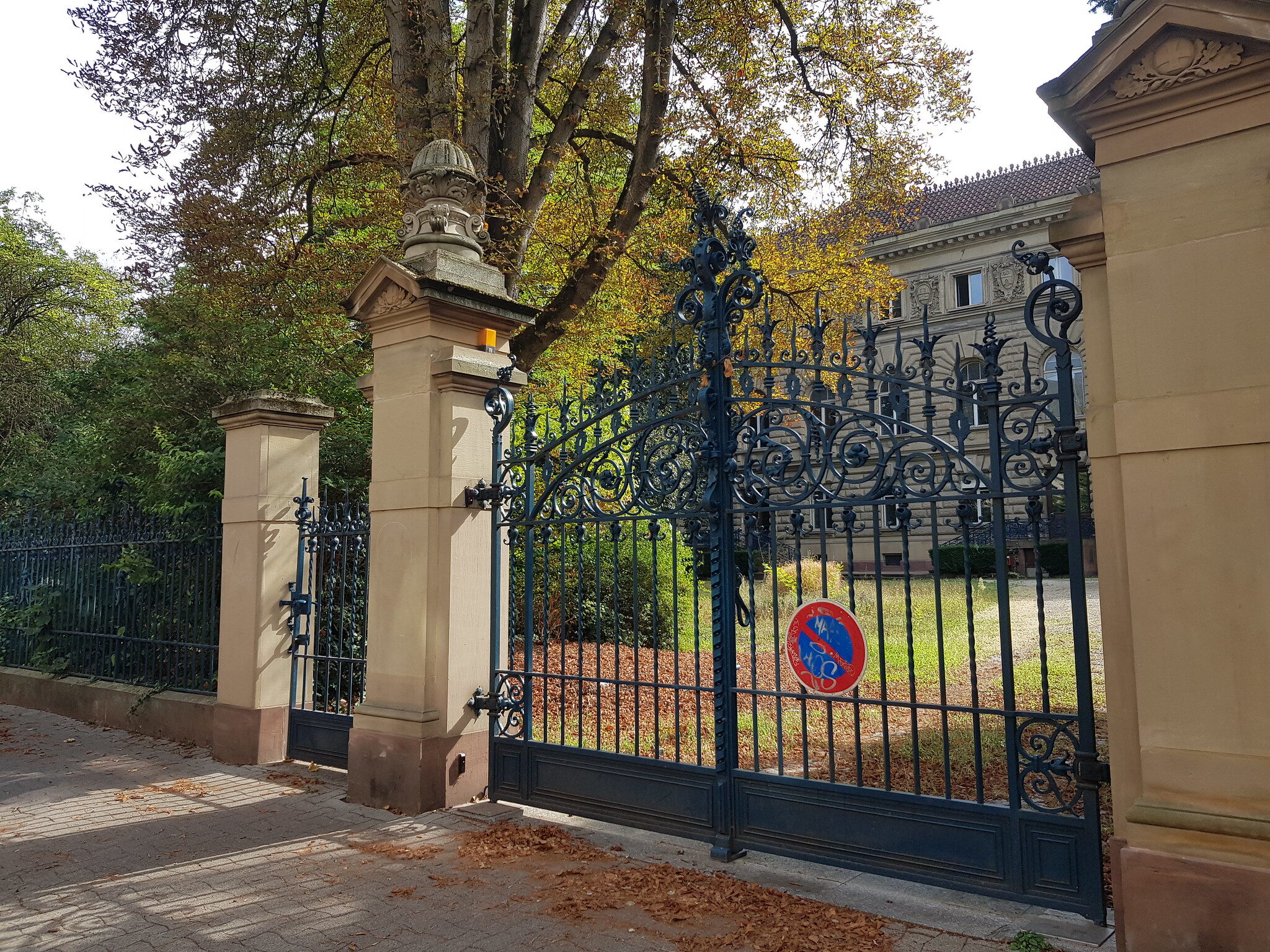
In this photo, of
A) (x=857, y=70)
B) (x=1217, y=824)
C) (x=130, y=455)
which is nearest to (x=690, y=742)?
(x=1217, y=824)

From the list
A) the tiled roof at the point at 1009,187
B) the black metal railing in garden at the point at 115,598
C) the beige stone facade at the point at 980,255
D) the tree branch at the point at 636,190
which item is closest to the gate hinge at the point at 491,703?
the black metal railing in garden at the point at 115,598

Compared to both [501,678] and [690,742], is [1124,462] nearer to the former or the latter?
[501,678]

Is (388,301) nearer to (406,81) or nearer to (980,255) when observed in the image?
(406,81)

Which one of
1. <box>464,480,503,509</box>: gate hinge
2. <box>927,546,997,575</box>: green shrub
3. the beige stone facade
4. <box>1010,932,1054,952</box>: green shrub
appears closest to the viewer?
<box>1010,932,1054,952</box>: green shrub

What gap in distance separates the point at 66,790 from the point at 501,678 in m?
3.76

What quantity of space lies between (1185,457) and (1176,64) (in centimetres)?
161

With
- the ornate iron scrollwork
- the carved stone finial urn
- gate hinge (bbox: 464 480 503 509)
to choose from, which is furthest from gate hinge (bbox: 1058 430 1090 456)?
the carved stone finial urn

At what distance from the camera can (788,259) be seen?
12.5 meters

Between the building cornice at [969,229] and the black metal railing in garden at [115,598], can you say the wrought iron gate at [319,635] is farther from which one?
the building cornice at [969,229]

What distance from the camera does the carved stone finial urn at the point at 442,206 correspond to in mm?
6625

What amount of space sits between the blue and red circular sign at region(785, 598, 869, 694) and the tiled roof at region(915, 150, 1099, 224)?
27.6 m

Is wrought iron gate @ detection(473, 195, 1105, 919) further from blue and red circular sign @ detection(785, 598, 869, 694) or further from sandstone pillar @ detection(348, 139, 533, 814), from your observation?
sandstone pillar @ detection(348, 139, 533, 814)

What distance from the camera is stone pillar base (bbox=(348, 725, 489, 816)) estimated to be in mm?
5891

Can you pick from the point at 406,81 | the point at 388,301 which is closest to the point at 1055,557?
the point at 406,81
